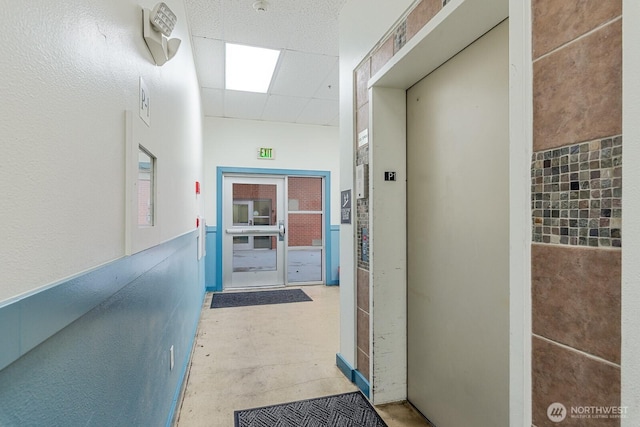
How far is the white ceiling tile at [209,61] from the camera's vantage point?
3.09 meters

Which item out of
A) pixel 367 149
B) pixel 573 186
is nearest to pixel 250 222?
pixel 367 149

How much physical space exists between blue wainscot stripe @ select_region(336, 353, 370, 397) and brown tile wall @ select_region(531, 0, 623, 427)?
138 cm

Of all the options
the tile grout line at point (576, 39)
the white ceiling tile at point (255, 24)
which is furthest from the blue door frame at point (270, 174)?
the tile grout line at point (576, 39)

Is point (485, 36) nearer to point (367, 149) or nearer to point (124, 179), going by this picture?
point (367, 149)

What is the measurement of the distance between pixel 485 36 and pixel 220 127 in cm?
Answer: 452

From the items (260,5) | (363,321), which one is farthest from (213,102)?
(363,321)

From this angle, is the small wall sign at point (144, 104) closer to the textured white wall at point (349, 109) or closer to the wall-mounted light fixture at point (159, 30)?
the wall-mounted light fixture at point (159, 30)

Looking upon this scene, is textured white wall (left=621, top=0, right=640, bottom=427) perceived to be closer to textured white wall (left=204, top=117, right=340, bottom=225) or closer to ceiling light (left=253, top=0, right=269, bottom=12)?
ceiling light (left=253, top=0, right=269, bottom=12)

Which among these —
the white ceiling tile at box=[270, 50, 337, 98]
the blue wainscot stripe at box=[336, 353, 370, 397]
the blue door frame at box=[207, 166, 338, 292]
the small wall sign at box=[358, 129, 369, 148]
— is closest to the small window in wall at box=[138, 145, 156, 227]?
the small wall sign at box=[358, 129, 369, 148]

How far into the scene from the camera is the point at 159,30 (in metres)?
1.38

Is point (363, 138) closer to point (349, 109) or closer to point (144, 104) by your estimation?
point (349, 109)

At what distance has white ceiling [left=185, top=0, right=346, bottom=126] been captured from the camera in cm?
259

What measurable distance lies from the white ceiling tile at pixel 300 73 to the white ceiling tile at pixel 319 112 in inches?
13.2

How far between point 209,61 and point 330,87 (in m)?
1.49
